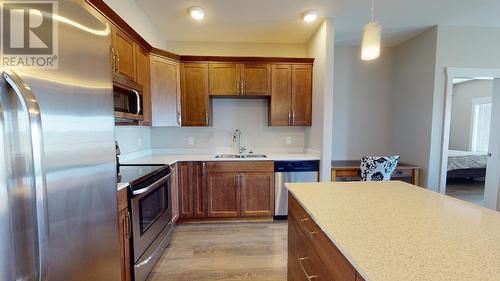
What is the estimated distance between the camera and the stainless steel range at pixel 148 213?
5.47ft

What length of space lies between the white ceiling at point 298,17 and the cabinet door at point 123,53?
667 millimetres

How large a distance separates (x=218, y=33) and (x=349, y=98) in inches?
93.8

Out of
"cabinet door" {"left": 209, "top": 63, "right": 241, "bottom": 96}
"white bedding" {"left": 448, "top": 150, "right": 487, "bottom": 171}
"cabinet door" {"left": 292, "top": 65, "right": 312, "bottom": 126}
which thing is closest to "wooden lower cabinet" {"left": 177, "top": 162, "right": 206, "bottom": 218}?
"cabinet door" {"left": 209, "top": 63, "right": 241, "bottom": 96}

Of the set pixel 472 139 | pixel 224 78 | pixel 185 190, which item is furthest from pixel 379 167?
pixel 472 139

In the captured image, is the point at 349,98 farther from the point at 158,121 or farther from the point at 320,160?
the point at 158,121

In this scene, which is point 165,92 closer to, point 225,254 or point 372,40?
point 225,254

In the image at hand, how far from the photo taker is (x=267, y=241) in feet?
8.43

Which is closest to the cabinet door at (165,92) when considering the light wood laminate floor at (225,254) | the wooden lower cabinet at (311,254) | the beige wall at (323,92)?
the light wood laminate floor at (225,254)

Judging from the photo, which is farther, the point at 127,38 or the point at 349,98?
the point at 349,98

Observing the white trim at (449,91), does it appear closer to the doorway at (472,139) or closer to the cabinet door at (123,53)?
the doorway at (472,139)

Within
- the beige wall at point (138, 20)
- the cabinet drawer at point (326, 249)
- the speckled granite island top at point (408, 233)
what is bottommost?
the cabinet drawer at point (326, 249)

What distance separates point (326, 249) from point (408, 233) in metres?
0.32

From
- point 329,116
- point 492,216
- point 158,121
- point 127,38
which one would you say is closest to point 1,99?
point 127,38

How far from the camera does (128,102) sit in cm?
211
